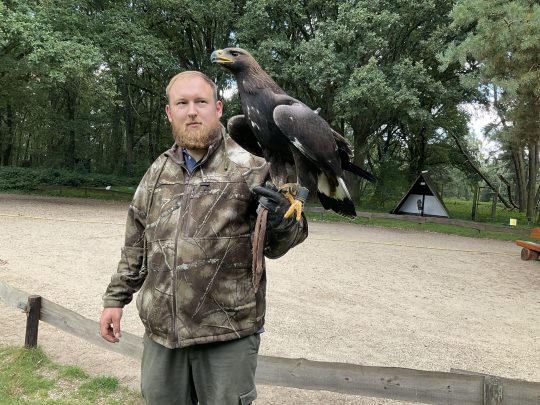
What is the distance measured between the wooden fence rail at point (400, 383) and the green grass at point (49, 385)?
1126 millimetres

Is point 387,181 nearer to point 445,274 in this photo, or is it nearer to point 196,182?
point 445,274

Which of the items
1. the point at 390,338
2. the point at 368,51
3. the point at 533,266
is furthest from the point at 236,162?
the point at 368,51

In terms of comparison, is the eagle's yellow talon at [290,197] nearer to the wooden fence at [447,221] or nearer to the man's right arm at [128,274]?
the man's right arm at [128,274]

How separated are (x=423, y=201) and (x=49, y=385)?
15599 millimetres

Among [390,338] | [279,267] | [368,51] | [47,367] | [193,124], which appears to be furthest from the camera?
[368,51]

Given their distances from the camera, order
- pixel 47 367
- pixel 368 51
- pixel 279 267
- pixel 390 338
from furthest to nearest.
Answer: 1. pixel 368 51
2. pixel 279 267
3. pixel 390 338
4. pixel 47 367

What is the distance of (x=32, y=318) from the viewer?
382 cm

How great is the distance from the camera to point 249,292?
1.78 meters

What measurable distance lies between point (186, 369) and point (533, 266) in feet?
33.9

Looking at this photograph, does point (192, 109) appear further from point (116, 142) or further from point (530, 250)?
point (116, 142)

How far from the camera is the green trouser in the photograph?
173 centimetres

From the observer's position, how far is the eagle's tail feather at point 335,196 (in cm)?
190

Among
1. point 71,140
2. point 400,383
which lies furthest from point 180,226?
point 71,140

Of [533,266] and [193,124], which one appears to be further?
[533,266]
